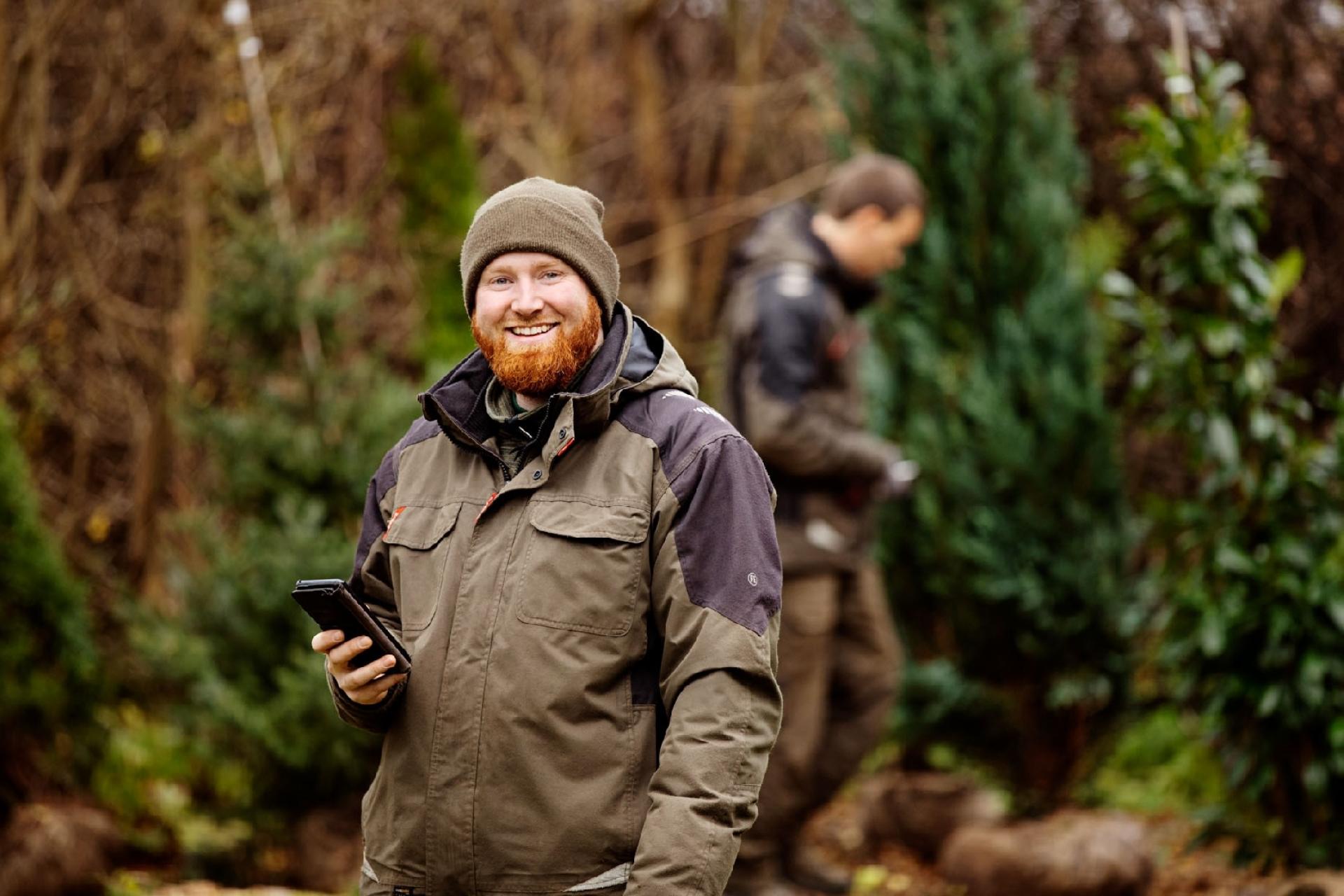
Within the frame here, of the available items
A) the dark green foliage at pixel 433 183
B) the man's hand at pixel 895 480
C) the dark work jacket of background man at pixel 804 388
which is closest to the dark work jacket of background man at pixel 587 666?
the dark work jacket of background man at pixel 804 388

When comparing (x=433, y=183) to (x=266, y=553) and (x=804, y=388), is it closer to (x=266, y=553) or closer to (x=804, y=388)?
(x=266, y=553)

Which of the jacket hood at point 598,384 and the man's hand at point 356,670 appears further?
the jacket hood at point 598,384

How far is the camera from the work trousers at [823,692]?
536 centimetres

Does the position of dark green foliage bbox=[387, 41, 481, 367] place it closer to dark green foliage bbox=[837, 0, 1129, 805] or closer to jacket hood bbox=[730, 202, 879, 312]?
jacket hood bbox=[730, 202, 879, 312]

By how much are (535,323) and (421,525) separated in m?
0.44

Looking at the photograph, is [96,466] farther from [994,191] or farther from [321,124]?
[994,191]

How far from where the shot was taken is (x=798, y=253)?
17.4 feet

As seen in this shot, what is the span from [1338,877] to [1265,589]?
3.02 ft

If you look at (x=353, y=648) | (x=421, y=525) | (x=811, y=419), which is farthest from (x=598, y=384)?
(x=811, y=419)

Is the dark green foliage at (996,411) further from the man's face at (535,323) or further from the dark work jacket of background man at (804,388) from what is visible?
the man's face at (535,323)

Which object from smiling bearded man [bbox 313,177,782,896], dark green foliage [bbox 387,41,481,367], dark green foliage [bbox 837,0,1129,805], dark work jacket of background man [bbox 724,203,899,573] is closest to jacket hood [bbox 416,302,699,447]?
smiling bearded man [bbox 313,177,782,896]

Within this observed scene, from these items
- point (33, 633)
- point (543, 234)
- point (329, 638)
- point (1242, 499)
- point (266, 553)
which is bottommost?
point (33, 633)

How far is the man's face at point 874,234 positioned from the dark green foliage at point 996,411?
895 mm

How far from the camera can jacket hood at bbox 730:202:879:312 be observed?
530 centimetres
